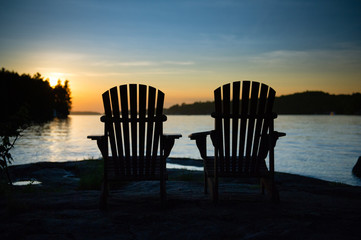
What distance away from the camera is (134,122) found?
3936mm

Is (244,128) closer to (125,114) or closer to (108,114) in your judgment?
(125,114)

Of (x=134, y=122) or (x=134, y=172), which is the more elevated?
(x=134, y=122)

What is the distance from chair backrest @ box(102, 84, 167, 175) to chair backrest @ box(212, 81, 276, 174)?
0.83 meters

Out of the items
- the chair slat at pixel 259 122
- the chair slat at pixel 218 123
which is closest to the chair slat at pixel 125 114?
the chair slat at pixel 218 123

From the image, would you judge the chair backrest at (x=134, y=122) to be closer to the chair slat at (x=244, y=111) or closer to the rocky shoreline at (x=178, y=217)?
the rocky shoreline at (x=178, y=217)

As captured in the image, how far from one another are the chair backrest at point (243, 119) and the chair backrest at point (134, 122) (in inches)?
32.8

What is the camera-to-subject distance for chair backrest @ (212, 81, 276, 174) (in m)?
3.94

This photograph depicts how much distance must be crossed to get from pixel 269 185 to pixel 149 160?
177 cm

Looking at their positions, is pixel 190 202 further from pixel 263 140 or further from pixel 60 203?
pixel 60 203

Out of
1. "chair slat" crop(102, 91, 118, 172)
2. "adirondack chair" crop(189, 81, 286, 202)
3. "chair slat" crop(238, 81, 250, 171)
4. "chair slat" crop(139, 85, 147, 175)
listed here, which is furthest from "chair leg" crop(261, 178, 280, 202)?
"chair slat" crop(102, 91, 118, 172)

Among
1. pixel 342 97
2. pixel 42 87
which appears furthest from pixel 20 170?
pixel 342 97

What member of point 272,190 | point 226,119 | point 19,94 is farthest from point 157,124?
point 19,94

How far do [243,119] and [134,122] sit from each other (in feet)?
5.07

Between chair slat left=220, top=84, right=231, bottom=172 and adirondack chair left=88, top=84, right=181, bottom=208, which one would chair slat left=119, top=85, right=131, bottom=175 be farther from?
chair slat left=220, top=84, right=231, bottom=172
